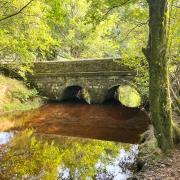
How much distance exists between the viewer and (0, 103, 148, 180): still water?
8.63m

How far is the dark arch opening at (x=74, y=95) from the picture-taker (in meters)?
23.7

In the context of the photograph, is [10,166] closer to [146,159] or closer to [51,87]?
[146,159]

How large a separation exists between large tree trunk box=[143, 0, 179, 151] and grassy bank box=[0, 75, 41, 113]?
11952 millimetres

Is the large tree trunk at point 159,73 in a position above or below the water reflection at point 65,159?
above

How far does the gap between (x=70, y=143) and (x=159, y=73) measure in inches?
224

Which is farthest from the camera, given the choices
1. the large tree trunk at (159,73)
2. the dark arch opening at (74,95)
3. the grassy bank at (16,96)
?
the dark arch opening at (74,95)

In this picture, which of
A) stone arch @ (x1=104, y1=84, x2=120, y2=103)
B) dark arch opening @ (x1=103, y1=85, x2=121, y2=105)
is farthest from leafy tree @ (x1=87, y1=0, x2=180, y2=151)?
dark arch opening @ (x1=103, y1=85, x2=121, y2=105)

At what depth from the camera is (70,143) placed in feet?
39.4

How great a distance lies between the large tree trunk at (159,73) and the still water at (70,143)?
1597 mm

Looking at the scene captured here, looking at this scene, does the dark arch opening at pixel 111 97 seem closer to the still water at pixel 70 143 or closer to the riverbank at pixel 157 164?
the still water at pixel 70 143

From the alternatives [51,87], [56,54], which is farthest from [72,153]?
[56,54]

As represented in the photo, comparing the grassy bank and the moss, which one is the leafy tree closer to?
the moss

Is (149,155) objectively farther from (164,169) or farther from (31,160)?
(31,160)

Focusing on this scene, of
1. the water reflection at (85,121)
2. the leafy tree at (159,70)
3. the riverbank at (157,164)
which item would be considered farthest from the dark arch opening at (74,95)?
the leafy tree at (159,70)
